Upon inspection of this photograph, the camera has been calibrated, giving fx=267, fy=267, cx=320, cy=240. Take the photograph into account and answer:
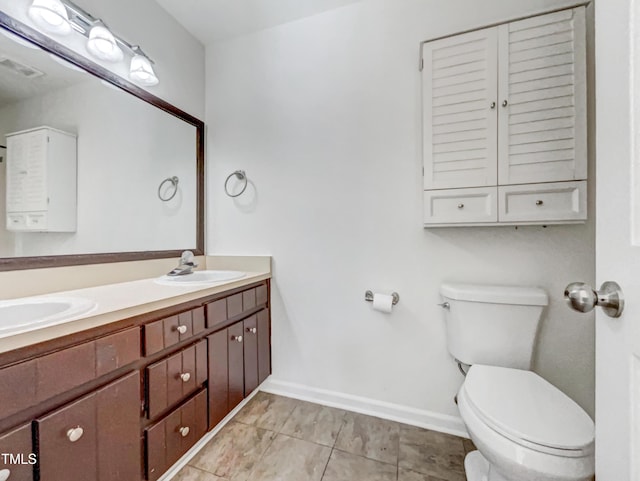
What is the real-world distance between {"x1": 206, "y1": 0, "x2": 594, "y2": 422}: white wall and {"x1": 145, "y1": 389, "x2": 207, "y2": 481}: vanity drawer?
0.65 m

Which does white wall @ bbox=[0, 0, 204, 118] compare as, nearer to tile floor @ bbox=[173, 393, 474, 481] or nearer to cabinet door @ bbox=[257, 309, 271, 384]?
cabinet door @ bbox=[257, 309, 271, 384]

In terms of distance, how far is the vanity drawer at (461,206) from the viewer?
1248mm

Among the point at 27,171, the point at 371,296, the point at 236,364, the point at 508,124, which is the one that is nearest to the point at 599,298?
the point at 508,124

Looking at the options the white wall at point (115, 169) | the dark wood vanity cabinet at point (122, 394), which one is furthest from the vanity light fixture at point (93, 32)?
the dark wood vanity cabinet at point (122, 394)

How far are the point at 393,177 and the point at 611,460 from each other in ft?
4.37

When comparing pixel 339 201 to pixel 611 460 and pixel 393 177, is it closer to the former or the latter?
pixel 393 177

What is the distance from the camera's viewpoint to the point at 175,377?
44.1 inches

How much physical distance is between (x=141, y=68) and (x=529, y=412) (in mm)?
2449

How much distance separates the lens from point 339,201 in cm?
168

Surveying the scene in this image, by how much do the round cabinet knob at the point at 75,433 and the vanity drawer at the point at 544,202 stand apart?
175 centimetres

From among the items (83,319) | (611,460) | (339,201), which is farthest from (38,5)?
(611,460)

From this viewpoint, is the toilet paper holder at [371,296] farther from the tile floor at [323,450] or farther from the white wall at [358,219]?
the tile floor at [323,450]

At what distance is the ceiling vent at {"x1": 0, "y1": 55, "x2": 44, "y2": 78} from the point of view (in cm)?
107

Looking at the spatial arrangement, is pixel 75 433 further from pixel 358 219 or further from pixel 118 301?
pixel 358 219
